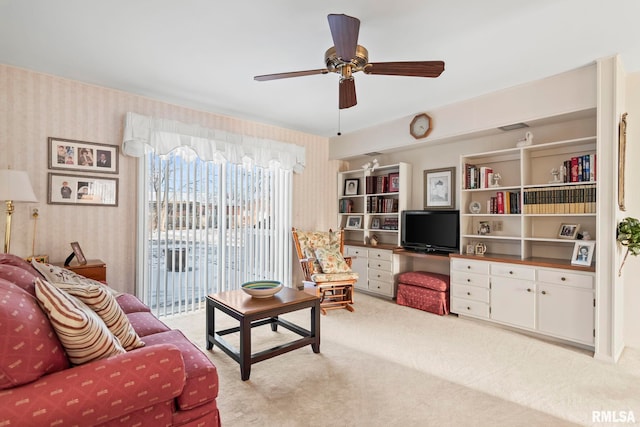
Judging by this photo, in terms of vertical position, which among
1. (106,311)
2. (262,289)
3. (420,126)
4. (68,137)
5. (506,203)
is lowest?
(262,289)

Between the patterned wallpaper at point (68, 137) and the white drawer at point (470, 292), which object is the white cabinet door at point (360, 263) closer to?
the white drawer at point (470, 292)

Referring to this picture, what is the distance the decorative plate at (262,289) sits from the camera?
2.76 meters

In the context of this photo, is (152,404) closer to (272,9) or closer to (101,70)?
(272,9)

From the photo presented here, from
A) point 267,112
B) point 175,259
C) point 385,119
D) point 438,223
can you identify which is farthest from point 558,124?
point 175,259

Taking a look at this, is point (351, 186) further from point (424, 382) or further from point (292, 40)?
point (424, 382)

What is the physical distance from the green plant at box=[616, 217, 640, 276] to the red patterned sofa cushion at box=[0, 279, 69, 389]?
3.81 meters

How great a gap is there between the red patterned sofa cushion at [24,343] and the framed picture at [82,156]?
2.38m

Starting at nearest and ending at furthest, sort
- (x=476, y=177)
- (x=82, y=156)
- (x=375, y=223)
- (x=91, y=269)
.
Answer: (x=91, y=269) → (x=82, y=156) → (x=476, y=177) → (x=375, y=223)

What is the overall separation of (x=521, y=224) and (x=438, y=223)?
37.8 inches

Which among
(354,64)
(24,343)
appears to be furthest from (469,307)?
(24,343)

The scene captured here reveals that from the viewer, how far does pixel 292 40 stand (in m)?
2.47

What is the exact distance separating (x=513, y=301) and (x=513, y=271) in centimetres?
31

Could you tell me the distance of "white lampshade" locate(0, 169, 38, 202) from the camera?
2.53 m

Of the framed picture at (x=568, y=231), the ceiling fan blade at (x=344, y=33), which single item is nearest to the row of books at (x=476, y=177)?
the framed picture at (x=568, y=231)
